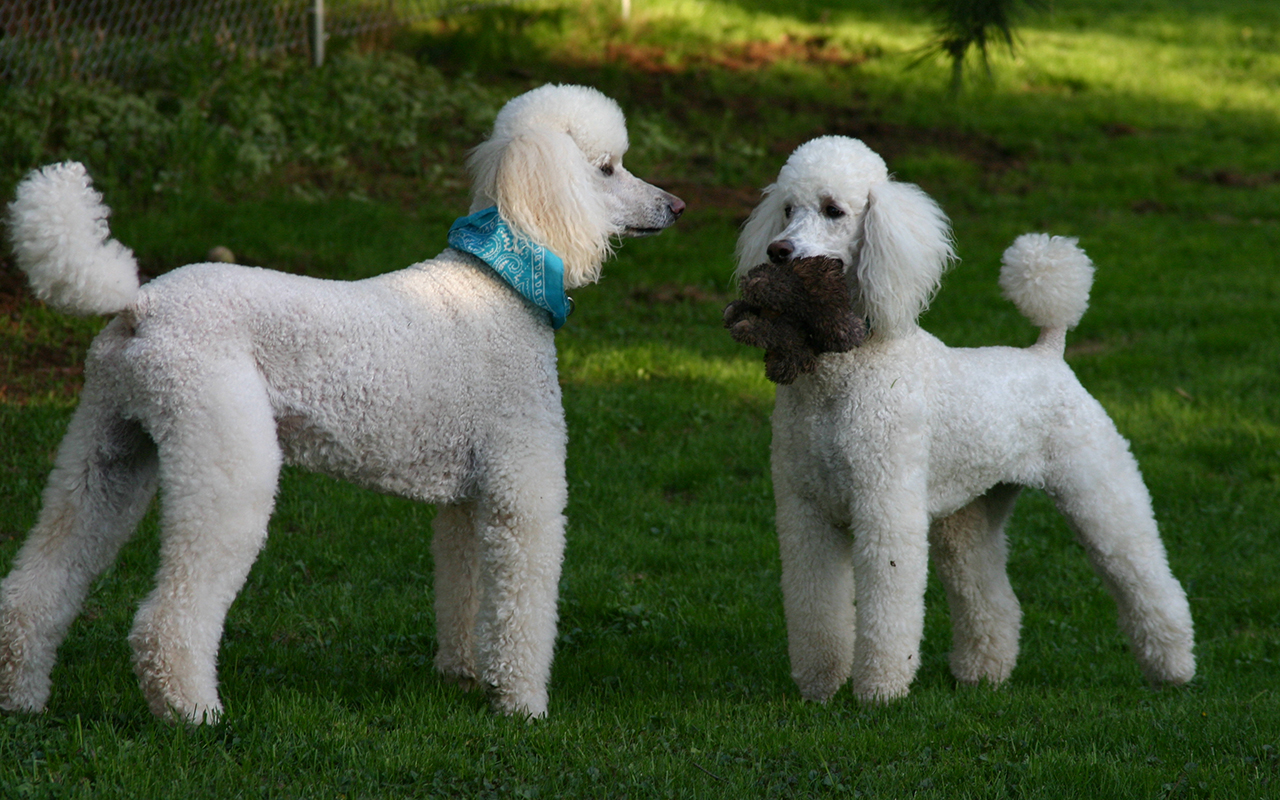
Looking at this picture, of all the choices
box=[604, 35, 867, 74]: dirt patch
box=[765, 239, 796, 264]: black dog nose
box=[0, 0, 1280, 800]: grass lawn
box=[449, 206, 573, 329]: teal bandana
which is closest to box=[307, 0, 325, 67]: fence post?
box=[0, 0, 1280, 800]: grass lawn

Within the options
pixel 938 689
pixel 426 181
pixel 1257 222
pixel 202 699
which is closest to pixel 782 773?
pixel 938 689

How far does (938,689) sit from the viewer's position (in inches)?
184

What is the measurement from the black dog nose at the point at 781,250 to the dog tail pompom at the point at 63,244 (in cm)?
204

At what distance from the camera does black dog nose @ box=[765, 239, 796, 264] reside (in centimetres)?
417

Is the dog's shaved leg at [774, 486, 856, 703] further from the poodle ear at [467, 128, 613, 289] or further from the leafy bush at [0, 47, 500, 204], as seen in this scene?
the leafy bush at [0, 47, 500, 204]

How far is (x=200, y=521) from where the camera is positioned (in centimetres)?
344

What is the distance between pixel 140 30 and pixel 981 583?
954cm

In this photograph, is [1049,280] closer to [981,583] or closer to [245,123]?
[981,583]

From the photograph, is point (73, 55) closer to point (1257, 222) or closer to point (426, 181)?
point (426, 181)

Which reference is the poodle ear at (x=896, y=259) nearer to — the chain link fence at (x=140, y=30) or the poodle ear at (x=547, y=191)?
the poodle ear at (x=547, y=191)

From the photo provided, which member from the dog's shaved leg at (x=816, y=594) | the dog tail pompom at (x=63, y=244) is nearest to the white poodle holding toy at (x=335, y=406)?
the dog tail pompom at (x=63, y=244)

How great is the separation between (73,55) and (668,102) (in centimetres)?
626

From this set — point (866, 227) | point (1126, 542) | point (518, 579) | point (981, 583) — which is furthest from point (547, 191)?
point (1126, 542)

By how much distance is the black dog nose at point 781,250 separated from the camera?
4172 millimetres
